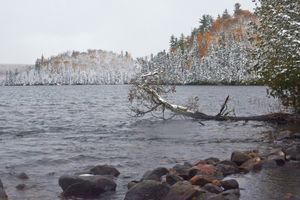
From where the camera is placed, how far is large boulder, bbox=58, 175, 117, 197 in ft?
44.6

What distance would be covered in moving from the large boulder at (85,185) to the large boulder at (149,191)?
1.38m

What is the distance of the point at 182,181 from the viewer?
13.3 metres

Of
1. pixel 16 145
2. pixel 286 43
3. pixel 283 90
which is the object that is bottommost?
pixel 16 145

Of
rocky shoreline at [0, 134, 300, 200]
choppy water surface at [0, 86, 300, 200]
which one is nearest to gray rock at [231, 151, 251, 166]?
rocky shoreline at [0, 134, 300, 200]

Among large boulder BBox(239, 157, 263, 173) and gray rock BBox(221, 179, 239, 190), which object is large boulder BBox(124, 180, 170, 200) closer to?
gray rock BBox(221, 179, 239, 190)

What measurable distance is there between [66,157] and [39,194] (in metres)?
7.27

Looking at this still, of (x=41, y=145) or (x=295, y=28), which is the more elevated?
(x=295, y=28)

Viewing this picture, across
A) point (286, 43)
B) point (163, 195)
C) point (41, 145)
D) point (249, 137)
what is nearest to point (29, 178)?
point (163, 195)

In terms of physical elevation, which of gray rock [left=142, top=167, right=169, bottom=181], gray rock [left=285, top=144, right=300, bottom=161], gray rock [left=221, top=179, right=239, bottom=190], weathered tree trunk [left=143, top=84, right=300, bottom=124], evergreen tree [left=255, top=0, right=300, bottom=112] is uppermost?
evergreen tree [left=255, top=0, right=300, bottom=112]

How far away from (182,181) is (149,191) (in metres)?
1.25

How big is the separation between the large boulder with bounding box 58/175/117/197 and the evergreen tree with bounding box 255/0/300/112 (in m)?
15.9

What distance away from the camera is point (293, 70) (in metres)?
26.2

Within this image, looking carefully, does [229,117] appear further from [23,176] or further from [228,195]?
[228,195]

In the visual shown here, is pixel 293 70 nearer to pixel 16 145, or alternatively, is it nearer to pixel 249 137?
pixel 249 137
